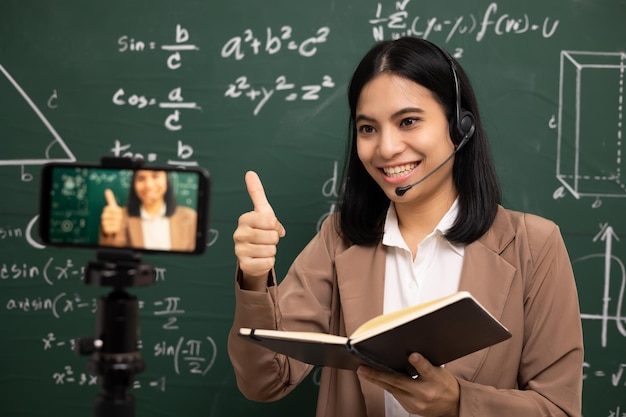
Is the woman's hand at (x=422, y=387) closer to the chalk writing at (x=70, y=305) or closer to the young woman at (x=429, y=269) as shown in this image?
the young woman at (x=429, y=269)

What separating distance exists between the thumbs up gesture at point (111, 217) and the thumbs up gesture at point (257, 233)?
44 centimetres

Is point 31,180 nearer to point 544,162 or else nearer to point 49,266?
point 49,266

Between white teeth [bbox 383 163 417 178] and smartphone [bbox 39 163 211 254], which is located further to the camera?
white teeth [bbox 383 163 417 178]

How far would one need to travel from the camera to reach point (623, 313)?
1922 mm

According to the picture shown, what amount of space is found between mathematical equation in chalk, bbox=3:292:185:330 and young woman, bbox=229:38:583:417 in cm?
48

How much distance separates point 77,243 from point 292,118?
120 centimetres

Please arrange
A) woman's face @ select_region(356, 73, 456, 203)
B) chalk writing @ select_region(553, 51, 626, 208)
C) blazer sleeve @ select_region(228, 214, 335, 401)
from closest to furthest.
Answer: blazer sleeve @ select_region(228, 214, 335, 401) → woman's face @ select_region(356, 73, 456, 203) → chalk writing @ select_region(553, 51, 626, 208)

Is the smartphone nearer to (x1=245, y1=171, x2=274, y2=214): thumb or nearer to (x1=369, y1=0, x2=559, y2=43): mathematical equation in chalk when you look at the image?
(x1=245, y1=171, x2=274, y2=214): thumb

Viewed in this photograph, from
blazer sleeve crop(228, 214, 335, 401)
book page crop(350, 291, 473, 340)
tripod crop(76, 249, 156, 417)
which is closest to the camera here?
tripod crop(76, 249, 156, 417)

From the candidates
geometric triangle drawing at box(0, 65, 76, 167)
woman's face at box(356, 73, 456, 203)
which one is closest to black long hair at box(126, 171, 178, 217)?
woman's face at box(356, 73, 456, 203)

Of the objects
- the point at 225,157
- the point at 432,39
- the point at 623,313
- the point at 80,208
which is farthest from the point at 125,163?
the point at 623,313

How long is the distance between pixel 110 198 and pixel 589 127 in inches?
58.1

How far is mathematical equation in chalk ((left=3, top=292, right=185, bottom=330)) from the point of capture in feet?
6.53

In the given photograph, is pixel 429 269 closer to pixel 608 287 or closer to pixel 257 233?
pixel 257 233
